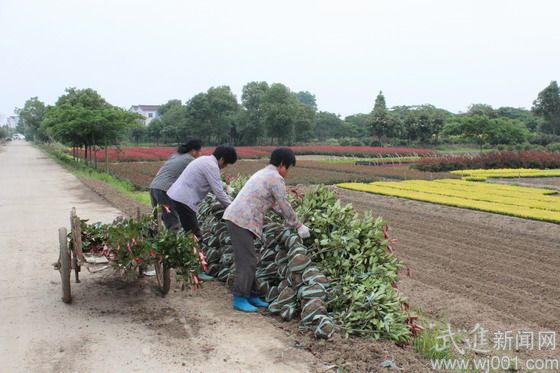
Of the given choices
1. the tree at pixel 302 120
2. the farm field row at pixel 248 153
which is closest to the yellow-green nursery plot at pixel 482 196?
the farm field row at pixel 248 153

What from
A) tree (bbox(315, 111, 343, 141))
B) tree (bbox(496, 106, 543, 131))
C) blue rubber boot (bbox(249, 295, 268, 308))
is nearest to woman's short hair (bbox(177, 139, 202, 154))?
blue rubber boot (bbox(249, 295, 268, 308))

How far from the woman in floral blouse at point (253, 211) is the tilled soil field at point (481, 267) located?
6.88 feet

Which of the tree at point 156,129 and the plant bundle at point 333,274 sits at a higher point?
the tree at point 156,129

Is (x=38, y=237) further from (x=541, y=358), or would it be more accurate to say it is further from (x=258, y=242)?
(x=541, y=358)

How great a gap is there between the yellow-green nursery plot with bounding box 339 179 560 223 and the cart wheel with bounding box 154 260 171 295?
31.1 feet

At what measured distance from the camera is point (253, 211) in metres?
4.96

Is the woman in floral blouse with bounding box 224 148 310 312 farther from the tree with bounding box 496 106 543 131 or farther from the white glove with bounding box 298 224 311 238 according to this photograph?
the tree with bounding box 496 106 543 131

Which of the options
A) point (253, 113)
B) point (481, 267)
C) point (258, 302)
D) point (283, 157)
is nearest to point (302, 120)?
point (253, 113)

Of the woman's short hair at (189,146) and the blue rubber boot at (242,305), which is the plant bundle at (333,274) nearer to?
the blue rubber boot at (242,305)

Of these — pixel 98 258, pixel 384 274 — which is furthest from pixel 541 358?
pixel 98 258

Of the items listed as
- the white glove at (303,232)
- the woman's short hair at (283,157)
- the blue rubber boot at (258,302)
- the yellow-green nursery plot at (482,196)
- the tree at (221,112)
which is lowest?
the yellow-green nursery plot at (482,196)

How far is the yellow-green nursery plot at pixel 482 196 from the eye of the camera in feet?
42.1

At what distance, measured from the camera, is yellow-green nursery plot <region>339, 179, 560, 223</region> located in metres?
12.8

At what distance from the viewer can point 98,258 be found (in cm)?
509
